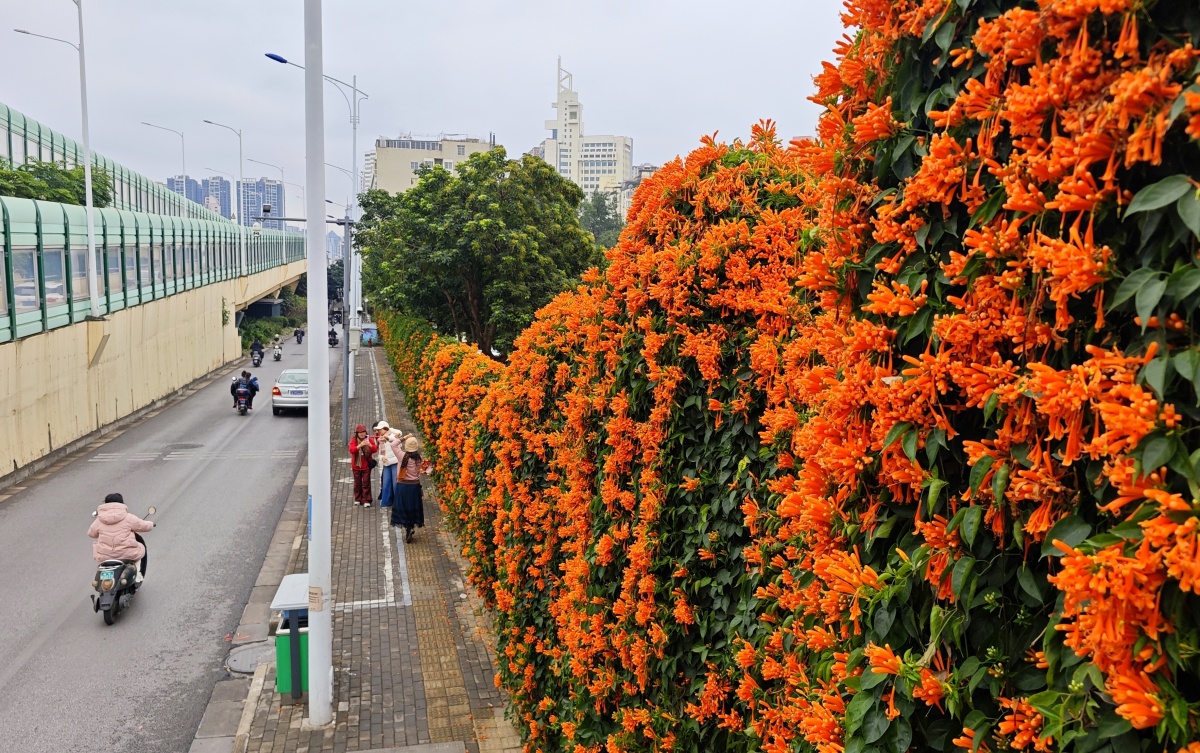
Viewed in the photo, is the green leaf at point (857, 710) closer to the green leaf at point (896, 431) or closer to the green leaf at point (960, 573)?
the green leaf at point (960, 573)

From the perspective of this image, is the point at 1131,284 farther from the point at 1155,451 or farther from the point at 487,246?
the point at 487,246

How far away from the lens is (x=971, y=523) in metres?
1.83

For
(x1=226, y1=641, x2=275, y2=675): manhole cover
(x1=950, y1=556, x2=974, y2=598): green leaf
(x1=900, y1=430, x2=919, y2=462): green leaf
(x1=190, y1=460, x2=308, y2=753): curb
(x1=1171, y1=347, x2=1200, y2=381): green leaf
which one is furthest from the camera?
(x1=226, y1=641, x2=275, y2=675): manhole cover

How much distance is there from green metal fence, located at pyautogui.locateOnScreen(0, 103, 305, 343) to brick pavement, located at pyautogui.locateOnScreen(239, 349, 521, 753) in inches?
362

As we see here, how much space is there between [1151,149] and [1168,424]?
0.45 metres

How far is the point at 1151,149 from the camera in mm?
1463

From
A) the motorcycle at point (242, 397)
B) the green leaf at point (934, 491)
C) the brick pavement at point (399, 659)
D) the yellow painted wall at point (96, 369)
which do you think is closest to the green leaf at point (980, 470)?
the green leaf at point (934, 491)

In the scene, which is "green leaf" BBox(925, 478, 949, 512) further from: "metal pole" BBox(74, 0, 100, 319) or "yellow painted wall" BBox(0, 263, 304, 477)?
"metal pole" BBox(74, 0, 100, 319)

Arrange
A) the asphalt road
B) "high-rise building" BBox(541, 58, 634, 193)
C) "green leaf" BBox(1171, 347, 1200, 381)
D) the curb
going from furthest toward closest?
1. "high-rise building" BBox(541, 58, 634, 193)
2. the asphalt road
3. the curb
4. "green leaf" BBox(1171, 347, 1200, 381)

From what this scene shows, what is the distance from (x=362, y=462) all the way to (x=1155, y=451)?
47.5 ft

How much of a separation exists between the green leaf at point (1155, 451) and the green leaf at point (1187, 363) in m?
0.10

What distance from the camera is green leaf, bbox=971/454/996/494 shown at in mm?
1800

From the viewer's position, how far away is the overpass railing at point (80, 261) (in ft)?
57.5

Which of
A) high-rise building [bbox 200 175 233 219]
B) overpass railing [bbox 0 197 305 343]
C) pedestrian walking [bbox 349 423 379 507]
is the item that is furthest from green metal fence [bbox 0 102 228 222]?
high-rise building [bbox 200 175 233 219]
